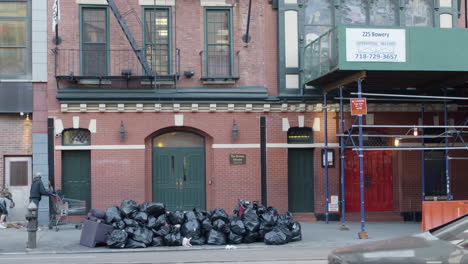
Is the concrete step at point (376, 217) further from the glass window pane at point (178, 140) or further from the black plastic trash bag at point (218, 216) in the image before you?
the black plastic trash bag at point (218, 216)

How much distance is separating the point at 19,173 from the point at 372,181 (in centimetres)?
1235

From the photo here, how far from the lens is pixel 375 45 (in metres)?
15.1

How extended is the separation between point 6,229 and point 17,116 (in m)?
3.81

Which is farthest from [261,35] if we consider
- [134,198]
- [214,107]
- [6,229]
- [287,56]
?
[6,229]

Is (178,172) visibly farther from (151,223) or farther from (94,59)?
(94,59)

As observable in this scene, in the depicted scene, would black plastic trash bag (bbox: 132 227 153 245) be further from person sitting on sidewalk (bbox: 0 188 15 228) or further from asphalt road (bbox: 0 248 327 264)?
person sitting on sidewalk (bbox: 0 188 15 228)

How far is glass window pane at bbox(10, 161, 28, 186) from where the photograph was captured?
18234 millimetres

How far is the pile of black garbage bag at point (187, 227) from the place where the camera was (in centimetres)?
1411

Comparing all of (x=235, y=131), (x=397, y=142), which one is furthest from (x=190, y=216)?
(x=397, y=142)

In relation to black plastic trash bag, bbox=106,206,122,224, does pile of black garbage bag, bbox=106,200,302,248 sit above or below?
below

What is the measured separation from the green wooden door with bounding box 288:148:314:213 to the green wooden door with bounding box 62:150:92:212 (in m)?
6.99

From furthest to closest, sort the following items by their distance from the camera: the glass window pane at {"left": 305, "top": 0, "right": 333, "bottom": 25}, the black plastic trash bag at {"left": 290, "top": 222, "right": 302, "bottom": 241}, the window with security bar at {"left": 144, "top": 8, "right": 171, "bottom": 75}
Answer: the glass window pane at {"left": 305, "top": 0, "right": 333, "bottom": 25}
the window with security bar at {"left": 144, "top": 8, "right": 171, "bottom": 75}
the black plastic trash bag at {"left": 290, "top": 222, "right": 302, "bottom": 241}

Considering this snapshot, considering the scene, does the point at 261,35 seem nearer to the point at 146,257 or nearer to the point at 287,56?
the point at 287,56

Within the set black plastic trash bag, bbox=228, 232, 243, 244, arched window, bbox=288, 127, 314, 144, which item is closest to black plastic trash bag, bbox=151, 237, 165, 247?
black plastic trash bag, bbox=228, 232, 243, 244
